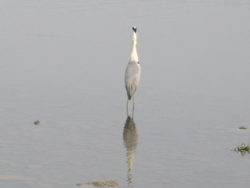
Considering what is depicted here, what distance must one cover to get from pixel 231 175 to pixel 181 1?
27871 millimetres

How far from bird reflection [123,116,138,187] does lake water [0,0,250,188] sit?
0.07 feet

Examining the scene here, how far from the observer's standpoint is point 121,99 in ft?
60.7

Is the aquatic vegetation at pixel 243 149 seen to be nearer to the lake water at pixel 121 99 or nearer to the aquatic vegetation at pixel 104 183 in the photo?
the lake water at pixel 121 99

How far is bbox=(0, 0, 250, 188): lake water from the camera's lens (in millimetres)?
12523

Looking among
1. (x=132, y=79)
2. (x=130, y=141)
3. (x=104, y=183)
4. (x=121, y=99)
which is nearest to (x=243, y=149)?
(x=130, y=141)

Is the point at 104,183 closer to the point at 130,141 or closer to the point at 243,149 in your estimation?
the point at 130,141

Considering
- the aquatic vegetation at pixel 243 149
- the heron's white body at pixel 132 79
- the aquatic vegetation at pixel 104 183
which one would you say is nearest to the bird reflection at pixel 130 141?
the aquatic vegetation at pixel 104 183

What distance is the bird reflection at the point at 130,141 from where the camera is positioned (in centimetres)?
1247

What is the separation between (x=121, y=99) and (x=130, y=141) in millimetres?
3972

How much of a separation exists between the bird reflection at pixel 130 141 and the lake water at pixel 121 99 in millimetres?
22

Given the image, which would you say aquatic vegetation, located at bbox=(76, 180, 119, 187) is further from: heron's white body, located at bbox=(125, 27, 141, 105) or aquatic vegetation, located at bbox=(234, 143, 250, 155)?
heron's white body, located at bbox=(125, 27, 141, 105)

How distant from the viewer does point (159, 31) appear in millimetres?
29578

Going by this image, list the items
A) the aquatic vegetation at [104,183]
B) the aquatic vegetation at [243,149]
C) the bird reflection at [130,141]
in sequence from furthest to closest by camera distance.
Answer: the aquatic vegetation at [243,149] → the bird reflection at [130,141] → the aquatic vegetation at [104,183]

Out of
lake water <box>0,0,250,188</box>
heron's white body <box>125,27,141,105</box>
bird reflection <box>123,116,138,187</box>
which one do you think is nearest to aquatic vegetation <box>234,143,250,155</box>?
lake water <box>0,0,250,188</box>
